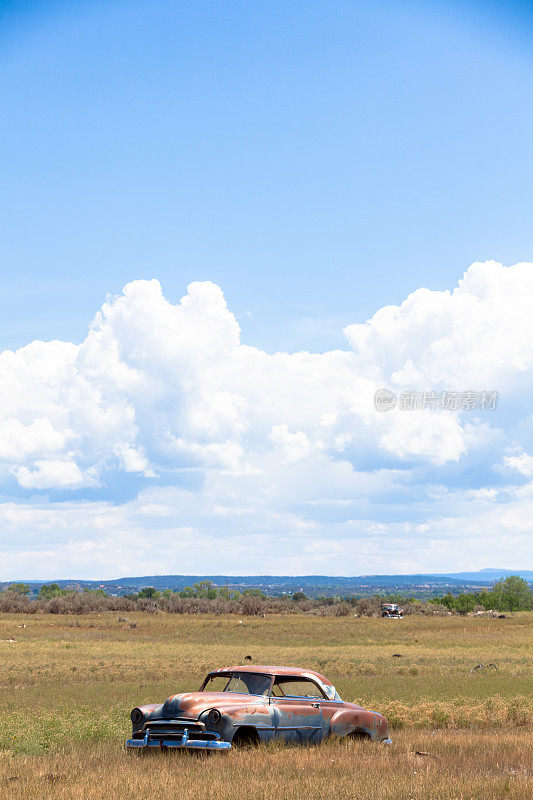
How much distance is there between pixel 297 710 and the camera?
39.7 feet

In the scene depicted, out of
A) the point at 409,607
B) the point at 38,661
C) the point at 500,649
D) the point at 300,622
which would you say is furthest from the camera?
the point at 409,607

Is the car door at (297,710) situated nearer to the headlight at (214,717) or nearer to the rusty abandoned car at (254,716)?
the rusty abandoned car at (254,716)

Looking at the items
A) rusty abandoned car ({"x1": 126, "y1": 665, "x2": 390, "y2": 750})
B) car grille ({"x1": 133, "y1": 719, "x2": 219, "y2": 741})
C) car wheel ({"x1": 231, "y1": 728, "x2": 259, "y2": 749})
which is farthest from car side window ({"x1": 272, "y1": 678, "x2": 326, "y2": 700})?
car grille ({"x1": 133, "y1": 719, "x2": 219, "y2": 741})

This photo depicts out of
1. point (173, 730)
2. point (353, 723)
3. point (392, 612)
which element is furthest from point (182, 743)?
point (392, 612)

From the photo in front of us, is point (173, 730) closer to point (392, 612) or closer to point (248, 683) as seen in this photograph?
point (248, 683)

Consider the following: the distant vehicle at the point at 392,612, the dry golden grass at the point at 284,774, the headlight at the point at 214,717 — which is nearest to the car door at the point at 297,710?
the dry golden grass at the point at 284,774

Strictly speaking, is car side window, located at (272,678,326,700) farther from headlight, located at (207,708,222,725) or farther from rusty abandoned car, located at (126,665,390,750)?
headlight, located at (207,708,222,725)

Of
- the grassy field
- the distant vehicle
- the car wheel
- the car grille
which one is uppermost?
the car grille

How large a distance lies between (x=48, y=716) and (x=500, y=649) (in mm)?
32981

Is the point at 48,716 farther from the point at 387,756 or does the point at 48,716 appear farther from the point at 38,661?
the point at 38,661

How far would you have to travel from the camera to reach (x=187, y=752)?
36.5ft

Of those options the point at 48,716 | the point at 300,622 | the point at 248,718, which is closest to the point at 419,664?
the point at 48,716

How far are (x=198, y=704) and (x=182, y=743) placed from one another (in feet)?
A: 1.87

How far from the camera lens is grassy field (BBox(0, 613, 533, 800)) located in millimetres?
9516
